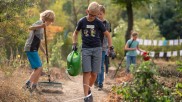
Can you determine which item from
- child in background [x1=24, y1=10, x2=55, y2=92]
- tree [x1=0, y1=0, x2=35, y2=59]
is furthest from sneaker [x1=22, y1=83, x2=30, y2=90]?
tree [x1=0, y1=0, x2=35, y2=59]

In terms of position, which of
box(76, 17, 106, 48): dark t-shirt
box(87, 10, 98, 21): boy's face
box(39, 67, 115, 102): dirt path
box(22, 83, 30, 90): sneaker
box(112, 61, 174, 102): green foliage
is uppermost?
box(87, 10, 98, 21): boy's face

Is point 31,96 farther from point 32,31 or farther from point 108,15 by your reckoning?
point 108,15

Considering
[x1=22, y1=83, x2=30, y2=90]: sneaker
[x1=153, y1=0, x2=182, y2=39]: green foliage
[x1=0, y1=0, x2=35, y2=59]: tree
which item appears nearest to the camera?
[x1=0, y1=0, x2=35, y2=59]: tree

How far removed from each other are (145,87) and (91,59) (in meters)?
2.30

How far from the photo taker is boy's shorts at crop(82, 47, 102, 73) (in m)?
6.92

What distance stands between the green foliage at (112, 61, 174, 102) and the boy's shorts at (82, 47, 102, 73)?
195 cm

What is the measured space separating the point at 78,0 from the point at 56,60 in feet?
53.6

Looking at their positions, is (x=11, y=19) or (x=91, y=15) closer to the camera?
(x=11, y=19)

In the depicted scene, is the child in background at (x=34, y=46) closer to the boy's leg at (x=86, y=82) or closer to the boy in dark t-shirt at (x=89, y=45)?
the boy in dark t-shirt at (x=89, y=45)

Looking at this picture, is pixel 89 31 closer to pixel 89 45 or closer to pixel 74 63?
pixel 89 45

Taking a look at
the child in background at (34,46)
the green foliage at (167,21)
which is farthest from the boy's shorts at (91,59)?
the green foliage at (167,21)

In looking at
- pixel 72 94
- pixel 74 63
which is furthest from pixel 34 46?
pixel 72 94

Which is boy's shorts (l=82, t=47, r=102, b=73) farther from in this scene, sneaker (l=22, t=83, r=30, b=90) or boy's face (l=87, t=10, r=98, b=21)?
sneaker (l=22, t=83, r=30, b=90)

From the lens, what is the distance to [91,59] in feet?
23.2
